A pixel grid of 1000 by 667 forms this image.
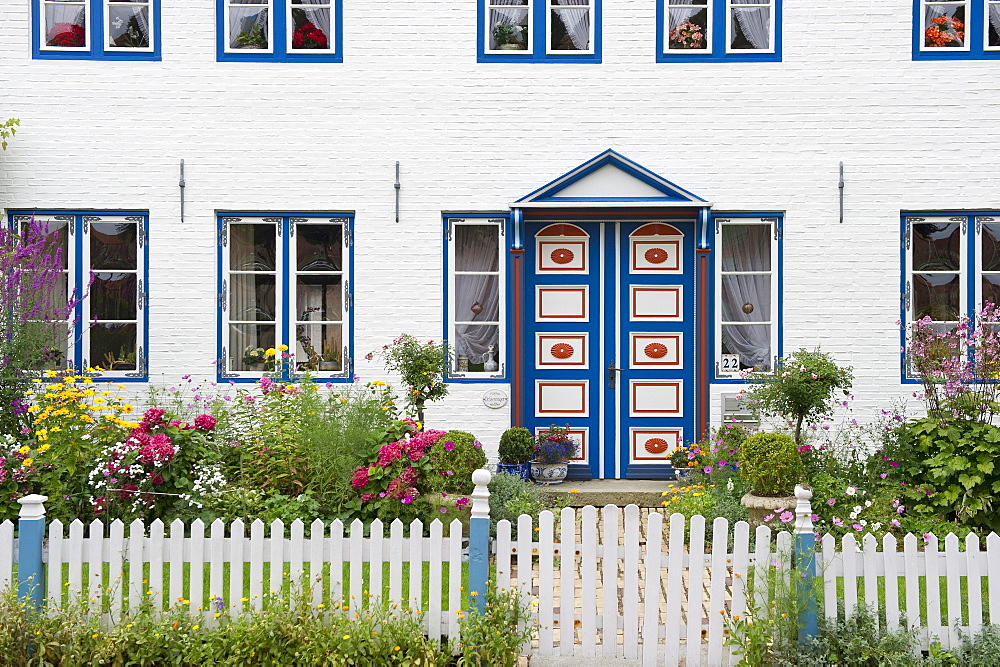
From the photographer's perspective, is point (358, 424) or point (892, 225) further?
point (892, 225)

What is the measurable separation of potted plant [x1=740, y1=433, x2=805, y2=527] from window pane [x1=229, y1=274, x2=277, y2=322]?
501 cm

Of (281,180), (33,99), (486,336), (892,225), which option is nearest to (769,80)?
(892,225)

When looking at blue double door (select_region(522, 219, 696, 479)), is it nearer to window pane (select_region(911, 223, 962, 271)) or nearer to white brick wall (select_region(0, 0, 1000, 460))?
white brick wall (select_region(0, 0, 1000, 460))

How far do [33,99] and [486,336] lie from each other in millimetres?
5133

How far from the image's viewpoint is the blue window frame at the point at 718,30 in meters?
9.16

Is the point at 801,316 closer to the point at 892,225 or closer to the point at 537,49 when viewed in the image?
the point at 892,225

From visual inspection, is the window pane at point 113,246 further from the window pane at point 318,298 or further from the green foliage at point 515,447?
the green foliage at point 515,447

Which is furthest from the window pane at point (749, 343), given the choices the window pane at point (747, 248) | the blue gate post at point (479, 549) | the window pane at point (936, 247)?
the blue gate post at point (479, 549)

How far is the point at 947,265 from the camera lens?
9.24m

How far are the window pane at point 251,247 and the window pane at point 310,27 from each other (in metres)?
1.90

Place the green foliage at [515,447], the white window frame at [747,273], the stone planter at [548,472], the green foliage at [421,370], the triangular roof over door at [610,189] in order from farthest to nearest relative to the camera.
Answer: the white window frame at [747,273], the triangular roof over door at [610,189], the stone planter at [548,472], the green foliage at [515,447], the green foliage at [421,370]

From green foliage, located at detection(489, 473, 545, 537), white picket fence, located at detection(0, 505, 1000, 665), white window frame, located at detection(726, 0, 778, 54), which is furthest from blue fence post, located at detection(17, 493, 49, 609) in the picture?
white window frame, located at detection(726, 0, 778, 54)

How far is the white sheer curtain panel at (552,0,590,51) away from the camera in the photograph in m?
9.24

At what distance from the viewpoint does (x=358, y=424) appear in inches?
266
